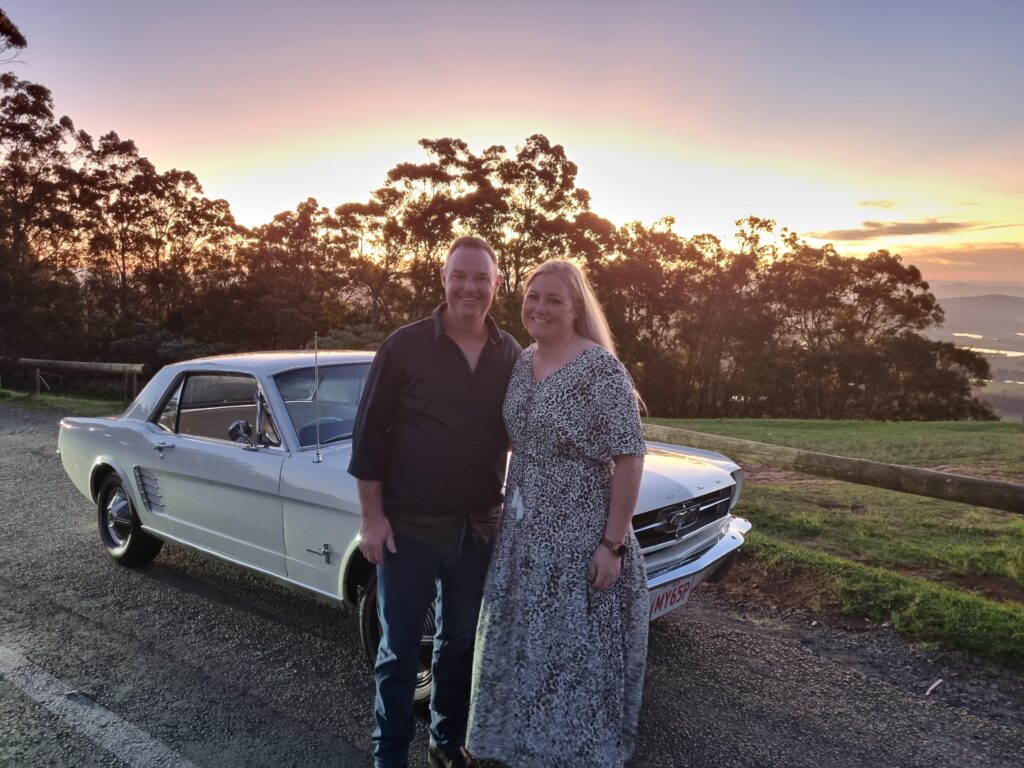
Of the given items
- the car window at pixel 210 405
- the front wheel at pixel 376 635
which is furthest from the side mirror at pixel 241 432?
the front wheel at pixel 376 635

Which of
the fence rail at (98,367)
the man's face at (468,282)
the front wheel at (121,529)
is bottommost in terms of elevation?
the front wheel at (121,529)

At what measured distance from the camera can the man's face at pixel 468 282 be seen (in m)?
2.52

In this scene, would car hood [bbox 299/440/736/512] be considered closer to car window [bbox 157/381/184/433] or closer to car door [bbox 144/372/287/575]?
car door [bbox 144/372/287/575]

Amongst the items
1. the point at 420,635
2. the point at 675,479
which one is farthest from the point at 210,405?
the point at 675,479

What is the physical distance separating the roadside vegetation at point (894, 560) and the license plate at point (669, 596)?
1384mm

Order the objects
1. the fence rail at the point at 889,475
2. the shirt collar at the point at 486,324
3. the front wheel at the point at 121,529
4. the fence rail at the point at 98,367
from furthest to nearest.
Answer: the fence rail at the point at 98,367 → the front wheel at the point at 121,529 → the fence rail at the point at 889,475 → the shirt collar at the point at 486,324

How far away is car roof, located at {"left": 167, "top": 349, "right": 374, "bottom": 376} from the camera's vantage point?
4.05m

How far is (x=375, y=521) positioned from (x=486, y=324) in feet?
2.76

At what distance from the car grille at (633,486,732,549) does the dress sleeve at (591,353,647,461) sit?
0.99 meters

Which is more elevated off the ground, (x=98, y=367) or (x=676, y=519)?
Result: (x=98, y=367)

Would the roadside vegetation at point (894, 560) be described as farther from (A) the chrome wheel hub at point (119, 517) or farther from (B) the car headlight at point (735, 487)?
(A) the chrome wheel hub at point (119, 517)

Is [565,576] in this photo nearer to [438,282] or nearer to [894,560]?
[894,560]

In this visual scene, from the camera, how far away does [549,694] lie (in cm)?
244

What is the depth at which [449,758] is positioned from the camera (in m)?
2.69
